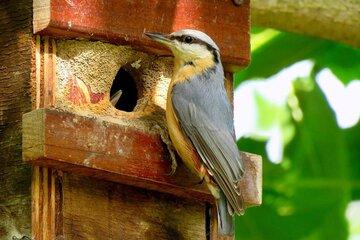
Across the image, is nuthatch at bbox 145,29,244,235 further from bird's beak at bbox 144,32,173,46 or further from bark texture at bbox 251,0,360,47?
bark texture at bbox 251,0,360,47

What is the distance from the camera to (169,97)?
6484mm

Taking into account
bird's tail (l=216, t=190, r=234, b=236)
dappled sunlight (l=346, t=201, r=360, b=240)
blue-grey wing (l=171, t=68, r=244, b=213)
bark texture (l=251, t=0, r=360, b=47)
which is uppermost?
bark texture (l=251, t=0, r=360, b=47)

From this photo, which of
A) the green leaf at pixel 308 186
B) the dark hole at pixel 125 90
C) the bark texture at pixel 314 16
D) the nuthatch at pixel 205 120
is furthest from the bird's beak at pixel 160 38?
the green leaf at pixel 308 186

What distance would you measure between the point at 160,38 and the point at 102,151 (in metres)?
0.73

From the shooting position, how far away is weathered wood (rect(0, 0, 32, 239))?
19.6 feet

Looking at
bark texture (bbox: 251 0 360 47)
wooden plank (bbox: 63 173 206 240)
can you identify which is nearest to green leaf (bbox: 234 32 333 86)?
bark texture (bbox: 251 0 360 47)

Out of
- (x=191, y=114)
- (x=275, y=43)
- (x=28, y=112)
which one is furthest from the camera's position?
(x=275, y=43)

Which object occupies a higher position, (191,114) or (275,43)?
(275,43)

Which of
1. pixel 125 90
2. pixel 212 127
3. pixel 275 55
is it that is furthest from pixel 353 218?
pixel 212 127

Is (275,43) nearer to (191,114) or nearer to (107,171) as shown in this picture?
(191,114)

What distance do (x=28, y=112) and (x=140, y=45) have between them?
80cm

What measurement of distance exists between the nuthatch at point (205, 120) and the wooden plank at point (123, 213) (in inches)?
10.3

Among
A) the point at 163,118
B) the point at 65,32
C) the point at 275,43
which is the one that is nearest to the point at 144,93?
the point at 163,118

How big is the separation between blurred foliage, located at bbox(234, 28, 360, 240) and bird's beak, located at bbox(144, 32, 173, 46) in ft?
6.08
